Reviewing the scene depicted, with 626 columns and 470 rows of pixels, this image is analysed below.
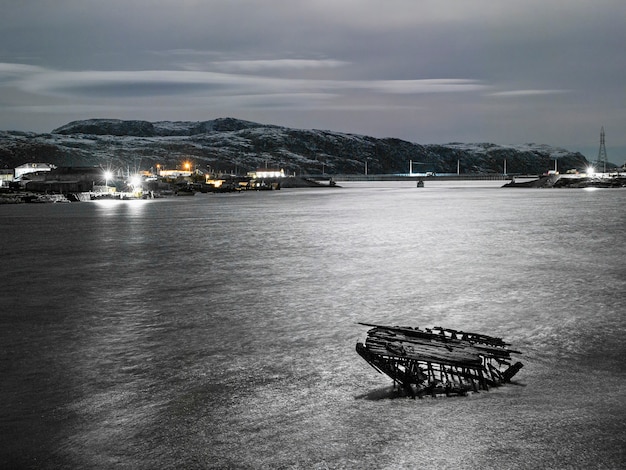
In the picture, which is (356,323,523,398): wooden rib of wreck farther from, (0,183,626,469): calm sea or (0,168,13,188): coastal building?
(0,168,13,188): coastal building

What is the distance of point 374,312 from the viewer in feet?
65.3

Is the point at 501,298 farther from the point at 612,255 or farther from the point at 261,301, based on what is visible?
the point at 612,255

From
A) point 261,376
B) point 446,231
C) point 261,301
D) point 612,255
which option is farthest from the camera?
point 446,231

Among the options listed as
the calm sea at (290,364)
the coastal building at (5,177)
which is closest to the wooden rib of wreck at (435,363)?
the calm sea at (290,364)

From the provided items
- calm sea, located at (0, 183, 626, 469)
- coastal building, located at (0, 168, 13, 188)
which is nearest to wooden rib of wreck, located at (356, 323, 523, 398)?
calm sea, located at (0, 183, 626, 469)

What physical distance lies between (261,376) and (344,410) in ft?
8.28

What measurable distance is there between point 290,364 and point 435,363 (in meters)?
3.43

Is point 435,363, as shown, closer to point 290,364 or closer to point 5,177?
point 290,364

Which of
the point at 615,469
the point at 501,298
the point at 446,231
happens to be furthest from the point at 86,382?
the point at 446,231

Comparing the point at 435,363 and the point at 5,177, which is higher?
the point at 5,177

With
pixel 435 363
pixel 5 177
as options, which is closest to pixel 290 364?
pixel 435 363

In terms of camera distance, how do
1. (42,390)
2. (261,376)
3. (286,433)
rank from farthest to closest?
1. (261,376)
2. (42,390)
3. (286,433)

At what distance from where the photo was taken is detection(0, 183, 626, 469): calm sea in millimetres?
9523

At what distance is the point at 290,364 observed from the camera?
13953 mm
